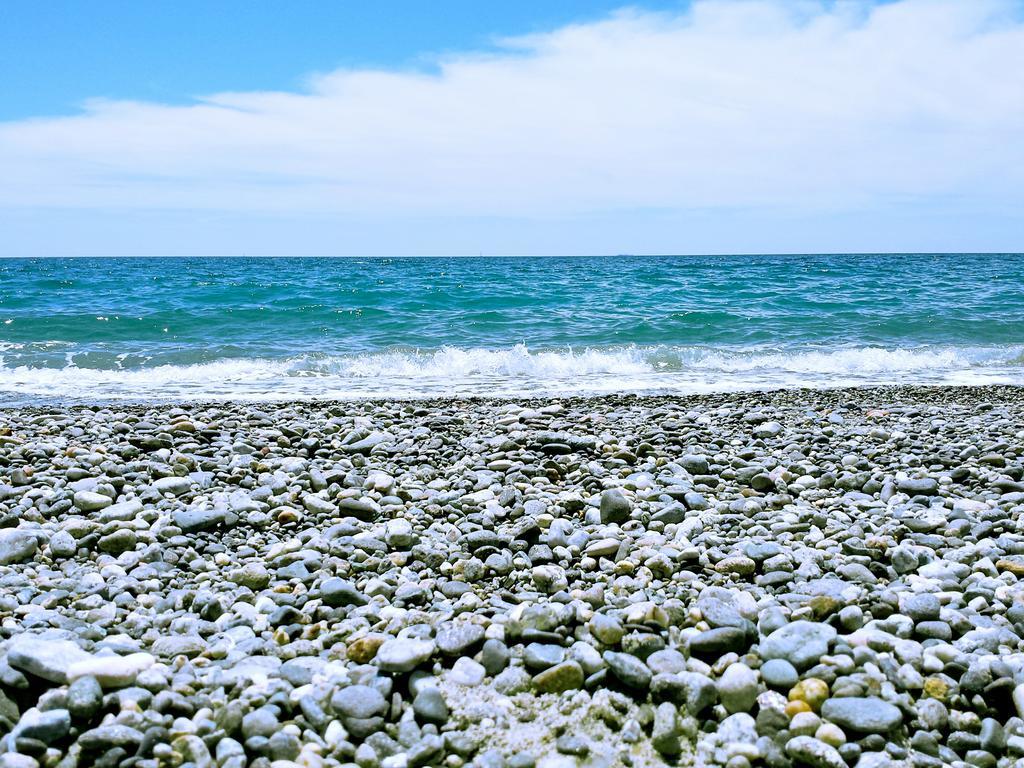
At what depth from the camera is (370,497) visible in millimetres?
4508

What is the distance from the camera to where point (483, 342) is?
14.2m

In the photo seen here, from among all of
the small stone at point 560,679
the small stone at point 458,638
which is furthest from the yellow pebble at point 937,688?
the small stone at point 458,638

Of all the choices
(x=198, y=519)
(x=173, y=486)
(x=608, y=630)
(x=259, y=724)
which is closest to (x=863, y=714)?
(x=608, y=630)

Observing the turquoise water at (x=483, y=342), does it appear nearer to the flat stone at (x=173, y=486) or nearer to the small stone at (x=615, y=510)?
the flat stone at (x=173, y=486)

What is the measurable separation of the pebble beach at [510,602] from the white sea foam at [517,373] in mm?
4284

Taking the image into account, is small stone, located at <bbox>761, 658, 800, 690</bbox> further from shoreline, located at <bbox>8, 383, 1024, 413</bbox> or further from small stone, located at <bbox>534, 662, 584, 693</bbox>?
shoreline, located at <bbox>8, 383, 1024, 413</bbox>

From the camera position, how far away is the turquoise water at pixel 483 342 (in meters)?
10.9

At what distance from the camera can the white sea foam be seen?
1006 centimetres

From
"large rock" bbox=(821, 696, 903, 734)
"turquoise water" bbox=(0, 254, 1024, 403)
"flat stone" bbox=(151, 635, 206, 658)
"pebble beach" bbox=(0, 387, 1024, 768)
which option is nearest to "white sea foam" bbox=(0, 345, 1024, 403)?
"turquoise water" bbox=(0, 254, 1024, 403)

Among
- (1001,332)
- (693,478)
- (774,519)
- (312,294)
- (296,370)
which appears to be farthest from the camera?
(312,294)

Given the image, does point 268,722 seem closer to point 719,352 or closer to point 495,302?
point 719,352

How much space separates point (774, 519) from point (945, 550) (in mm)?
789

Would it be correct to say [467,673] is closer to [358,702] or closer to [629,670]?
[358,702]

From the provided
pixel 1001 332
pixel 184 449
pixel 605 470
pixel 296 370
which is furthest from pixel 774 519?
pixel 1001 332
